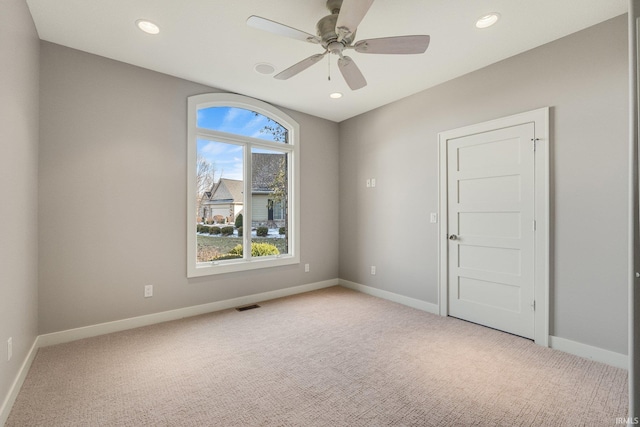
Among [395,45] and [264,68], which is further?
[264,68]

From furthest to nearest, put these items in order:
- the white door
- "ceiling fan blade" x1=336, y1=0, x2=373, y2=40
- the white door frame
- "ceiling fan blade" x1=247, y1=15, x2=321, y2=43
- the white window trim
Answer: the white window trim
the white door
the white door frame
"ceiling fan blade" x1=247, y1=15, x2=321, y2=43
"ceiling fan blade" x1=336, y1=0, x2=373, y2=40

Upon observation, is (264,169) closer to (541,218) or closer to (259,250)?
(259,250)

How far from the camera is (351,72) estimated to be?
8.21ft

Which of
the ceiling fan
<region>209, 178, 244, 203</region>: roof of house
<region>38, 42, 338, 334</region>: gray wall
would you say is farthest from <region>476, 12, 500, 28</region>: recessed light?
<region>209, 178, 244, 203</region>: roof of house

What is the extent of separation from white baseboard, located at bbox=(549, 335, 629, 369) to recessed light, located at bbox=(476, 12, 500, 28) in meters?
2.79

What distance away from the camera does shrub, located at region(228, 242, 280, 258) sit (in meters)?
4.12

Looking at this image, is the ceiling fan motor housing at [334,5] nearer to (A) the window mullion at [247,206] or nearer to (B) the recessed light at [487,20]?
(B) the recessed light at [487,20]

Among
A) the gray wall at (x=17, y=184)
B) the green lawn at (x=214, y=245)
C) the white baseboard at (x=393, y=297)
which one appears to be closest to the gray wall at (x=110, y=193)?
the gray wall at (x=17, y=184)

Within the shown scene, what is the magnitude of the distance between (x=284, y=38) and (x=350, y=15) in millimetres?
1075

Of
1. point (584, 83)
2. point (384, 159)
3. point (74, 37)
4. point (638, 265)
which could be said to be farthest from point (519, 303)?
point (74, 37)

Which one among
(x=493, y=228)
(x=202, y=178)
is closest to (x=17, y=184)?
(x=202, y=178)

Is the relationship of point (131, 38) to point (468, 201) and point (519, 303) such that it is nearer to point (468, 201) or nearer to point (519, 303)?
point (468, 201)

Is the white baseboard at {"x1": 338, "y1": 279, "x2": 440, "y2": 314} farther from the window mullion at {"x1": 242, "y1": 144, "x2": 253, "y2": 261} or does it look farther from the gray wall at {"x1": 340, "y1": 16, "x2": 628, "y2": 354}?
the window mullion at {"x1": 242, "y1": 144, "x2": 253, "y2": 261}

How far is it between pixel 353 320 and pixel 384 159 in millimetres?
2253
